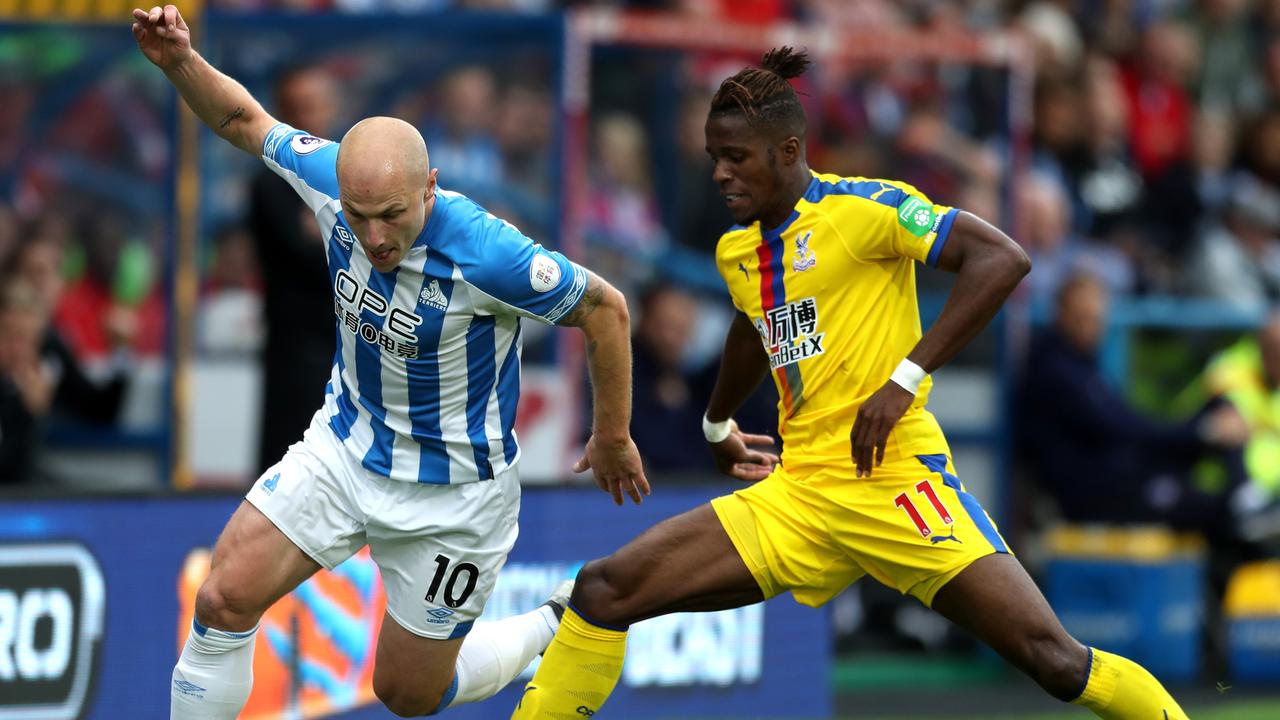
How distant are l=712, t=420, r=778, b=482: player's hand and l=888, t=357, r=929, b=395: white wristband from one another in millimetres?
889

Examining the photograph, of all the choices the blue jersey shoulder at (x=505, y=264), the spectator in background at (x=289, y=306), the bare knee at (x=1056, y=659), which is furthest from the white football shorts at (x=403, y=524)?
the spectator in background at (x=289, y=306)

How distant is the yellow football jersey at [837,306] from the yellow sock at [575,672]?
2.86 ft

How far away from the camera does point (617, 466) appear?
19.2ft

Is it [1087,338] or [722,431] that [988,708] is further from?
[722,431]

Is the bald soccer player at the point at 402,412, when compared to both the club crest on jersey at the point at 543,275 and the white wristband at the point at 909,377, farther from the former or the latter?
the white wristband at the point at 909,377

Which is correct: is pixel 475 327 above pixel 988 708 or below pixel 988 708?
above

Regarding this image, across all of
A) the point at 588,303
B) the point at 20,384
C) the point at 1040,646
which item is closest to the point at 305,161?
the point at 588,303

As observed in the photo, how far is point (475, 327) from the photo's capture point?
588cm

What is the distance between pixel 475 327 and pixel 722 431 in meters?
1.05

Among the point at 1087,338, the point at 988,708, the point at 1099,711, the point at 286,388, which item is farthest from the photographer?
the point at 1087,338

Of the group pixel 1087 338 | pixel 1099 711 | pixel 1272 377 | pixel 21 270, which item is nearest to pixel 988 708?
pixel 1087 338

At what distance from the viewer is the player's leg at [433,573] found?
19.7ft

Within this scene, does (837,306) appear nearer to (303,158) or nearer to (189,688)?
(303,158)

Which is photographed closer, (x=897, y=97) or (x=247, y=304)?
(x=247, y=304)
